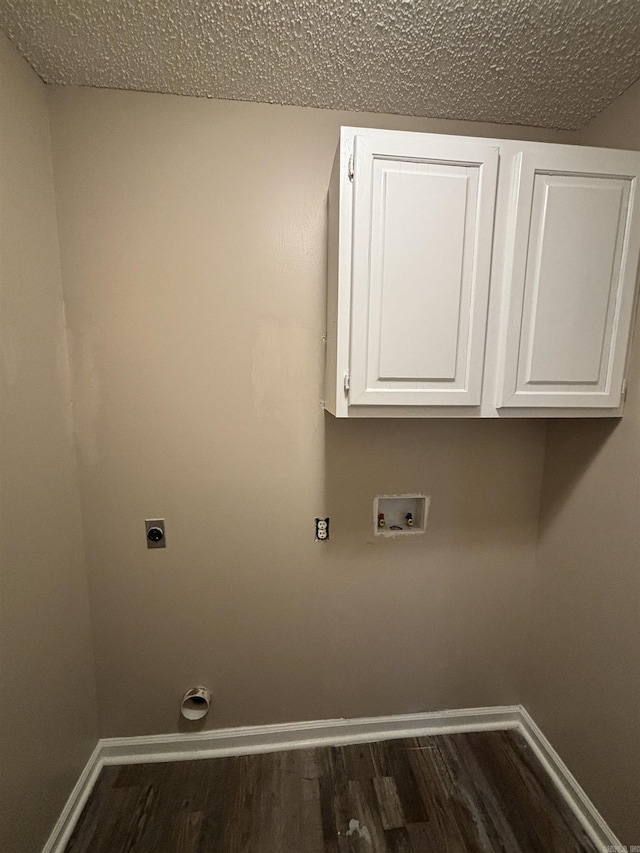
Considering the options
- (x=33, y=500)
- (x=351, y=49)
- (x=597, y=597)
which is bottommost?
(x=597, y=597)

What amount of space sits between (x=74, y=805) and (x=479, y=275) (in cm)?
228

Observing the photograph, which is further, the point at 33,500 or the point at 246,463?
the point at 246,463

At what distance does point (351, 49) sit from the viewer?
39.7 inches

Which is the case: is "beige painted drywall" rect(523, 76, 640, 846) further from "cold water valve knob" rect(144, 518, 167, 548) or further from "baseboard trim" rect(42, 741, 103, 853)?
"baseboard trim" rect(42, 741, 103, 853)

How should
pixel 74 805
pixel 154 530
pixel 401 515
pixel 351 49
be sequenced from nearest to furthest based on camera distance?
pixel 351 49 → pixel 74 805 → pixel 154 530 → pixel 401 515

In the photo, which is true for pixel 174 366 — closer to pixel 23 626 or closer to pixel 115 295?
pixel 115 295

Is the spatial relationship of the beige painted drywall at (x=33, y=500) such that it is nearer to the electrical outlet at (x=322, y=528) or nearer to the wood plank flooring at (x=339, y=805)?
the wood plank flooring at (x=339, y=805)

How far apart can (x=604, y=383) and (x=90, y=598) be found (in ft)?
6.66

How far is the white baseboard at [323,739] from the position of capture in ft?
4.39

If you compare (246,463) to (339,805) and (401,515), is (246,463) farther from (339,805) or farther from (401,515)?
(339,805)

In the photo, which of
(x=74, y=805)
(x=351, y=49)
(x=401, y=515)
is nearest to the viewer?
(x=351, y=49)

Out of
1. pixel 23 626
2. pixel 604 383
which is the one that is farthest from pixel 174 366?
pixel 604 383

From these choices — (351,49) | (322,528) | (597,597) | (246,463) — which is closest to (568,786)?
(597,597)

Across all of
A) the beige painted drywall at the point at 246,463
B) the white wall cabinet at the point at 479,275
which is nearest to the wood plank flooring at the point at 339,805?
the beige painted drywall at the point at 246,463
